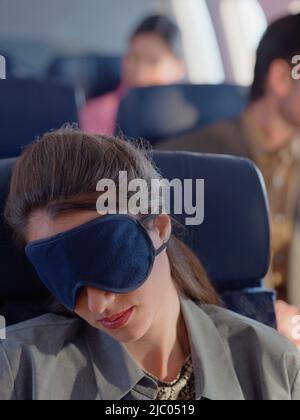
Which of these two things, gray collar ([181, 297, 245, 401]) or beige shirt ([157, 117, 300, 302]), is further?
beige shirt ([157, 117, 300, 302])

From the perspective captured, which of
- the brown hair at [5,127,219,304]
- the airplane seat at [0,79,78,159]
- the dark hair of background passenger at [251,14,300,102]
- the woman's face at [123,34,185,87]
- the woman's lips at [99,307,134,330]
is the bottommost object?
the woman's lips at [99,307,134,330]

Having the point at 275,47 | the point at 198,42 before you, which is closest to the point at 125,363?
the point at 275,47

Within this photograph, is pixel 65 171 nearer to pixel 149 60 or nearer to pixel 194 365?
→ pixel 194 365

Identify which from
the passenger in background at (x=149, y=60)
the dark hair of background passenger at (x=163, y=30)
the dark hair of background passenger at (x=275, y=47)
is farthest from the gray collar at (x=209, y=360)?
the dark hair of background passenger at (x=163, y=30)

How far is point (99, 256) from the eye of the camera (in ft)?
2.74

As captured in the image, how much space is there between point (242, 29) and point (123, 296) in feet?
7.38

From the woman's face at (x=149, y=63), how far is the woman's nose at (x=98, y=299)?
1.91 metres

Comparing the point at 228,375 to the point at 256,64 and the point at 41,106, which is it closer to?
the point at 41,106

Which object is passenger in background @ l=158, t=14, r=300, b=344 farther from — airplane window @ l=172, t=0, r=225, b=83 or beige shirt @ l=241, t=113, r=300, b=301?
airplane window @ l=172, t=0, r=225, b=83

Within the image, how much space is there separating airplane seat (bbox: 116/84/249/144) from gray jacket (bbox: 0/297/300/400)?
0.80m

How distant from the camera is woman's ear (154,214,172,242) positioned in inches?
35.2

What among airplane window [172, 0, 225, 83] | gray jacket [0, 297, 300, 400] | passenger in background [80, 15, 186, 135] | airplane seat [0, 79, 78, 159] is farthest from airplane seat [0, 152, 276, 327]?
airplane window [172, 0, 225, 83]

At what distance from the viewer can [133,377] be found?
0.91 meters
